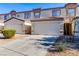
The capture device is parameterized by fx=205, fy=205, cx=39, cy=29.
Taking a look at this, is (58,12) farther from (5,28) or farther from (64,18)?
(5,28)

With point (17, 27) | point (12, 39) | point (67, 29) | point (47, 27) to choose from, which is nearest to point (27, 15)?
point (17, 27)

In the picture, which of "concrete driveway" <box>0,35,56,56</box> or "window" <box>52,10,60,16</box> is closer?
"concrete driveway" <box>0,35,56,56</box>

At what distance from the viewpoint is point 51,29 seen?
4.60 meters

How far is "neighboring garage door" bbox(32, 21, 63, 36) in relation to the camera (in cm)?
455

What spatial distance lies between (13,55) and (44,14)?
44.6 inches

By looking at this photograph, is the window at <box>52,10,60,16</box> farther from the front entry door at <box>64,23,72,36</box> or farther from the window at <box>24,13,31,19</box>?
the window at <box>24,13,31,19</box>

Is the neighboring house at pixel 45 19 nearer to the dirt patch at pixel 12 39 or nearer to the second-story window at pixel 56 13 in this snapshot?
the second-story window at pixel 56 13

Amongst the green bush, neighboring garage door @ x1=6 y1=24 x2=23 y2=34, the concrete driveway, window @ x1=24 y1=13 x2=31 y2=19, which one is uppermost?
window @ x1=24 y1=13 x2=31 y2=19

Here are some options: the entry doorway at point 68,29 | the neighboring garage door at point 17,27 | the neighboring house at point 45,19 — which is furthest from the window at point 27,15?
the entry doorway at point 68,29

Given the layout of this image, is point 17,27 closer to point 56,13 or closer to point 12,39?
point 12,39

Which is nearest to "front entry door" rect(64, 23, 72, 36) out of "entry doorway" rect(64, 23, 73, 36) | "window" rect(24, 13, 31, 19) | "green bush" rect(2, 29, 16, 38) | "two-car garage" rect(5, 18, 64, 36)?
"entry doorway" rect(64, 23, 73, 36)

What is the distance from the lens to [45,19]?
459 cm

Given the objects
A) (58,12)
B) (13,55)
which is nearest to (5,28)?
(13,55)

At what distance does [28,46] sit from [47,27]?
0.62 meters
